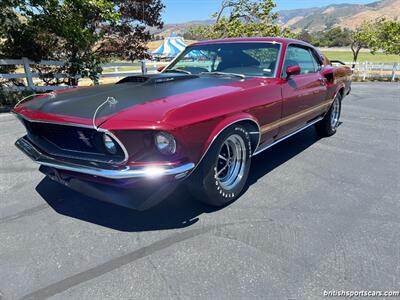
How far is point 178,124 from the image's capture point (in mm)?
2316

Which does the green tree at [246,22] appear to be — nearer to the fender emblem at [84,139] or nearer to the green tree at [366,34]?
the green tree at [366,34]

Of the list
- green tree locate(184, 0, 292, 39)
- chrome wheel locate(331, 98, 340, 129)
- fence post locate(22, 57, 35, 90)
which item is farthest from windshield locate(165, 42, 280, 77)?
green tree locate(184, 0, 292, 39)

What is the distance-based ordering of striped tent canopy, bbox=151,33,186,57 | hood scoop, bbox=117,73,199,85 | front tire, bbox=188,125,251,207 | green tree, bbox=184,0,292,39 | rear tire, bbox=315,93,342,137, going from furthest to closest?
striped tent canopy, bbox=151,33,186,57
green tree, bbox=184,0,292,39
rear tire, bbox=315,93,342,137
hood scoop, bbox=117,73,199,85
front tire, bbox=188,125,251,207

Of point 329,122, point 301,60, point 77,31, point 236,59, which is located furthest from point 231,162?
point 77,31

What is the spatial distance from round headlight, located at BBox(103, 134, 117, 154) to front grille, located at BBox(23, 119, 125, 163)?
3cm

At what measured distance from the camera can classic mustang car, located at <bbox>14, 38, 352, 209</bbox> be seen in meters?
2.33

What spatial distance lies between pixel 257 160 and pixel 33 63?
334 inches

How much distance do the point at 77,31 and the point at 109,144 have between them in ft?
26.9

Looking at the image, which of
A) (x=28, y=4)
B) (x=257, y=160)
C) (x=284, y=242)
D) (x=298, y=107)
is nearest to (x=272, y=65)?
(x=298, y=107)

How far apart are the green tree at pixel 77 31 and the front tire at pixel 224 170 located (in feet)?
25.3

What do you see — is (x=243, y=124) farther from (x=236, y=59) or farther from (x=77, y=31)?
(x=77, y=31)

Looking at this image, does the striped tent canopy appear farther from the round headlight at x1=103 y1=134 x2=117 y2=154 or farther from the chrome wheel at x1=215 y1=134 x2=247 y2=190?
the round headlight at x1=103 y1=134 x2=117 y2=154

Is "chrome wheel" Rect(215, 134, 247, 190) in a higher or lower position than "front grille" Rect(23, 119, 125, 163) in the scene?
lower

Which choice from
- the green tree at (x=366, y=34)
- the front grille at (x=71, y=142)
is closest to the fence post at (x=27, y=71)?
the front grille at (x=71, y=142)
